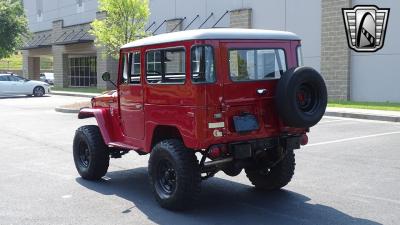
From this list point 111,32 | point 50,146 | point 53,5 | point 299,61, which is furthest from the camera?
point 53,5

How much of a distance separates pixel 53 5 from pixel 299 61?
44.7 metres

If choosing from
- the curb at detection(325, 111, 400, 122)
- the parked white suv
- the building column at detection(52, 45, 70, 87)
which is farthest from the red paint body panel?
the building column at detection(52, 45, 70, 87)

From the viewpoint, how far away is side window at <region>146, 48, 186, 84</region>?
6.26m

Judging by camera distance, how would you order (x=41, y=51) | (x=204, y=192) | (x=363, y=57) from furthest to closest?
(x=41, y=51)
(x=363, y=57)
(x=204, y=192)

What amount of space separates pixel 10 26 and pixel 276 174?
36.5 meters

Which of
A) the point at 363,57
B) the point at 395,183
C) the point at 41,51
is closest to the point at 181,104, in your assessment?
the point at 395,183

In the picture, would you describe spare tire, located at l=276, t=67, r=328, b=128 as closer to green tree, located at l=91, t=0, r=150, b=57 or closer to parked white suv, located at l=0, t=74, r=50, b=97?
green tree, located at l=91, t=0, r=150, b=57

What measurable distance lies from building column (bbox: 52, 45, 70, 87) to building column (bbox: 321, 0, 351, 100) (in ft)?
91.0

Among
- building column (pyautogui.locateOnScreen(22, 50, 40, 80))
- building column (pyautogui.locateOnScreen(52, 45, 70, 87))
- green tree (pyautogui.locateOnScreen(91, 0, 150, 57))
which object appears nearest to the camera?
green tree (pyautogui.locateOnScreen(91, 0, 150, 57))

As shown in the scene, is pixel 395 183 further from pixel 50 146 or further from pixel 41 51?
pixel 41 51

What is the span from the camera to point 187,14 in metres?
32.3

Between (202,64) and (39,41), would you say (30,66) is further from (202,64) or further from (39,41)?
(202,64)

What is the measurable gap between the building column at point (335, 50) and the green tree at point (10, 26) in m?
25.1

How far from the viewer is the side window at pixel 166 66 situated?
20.5 feet
